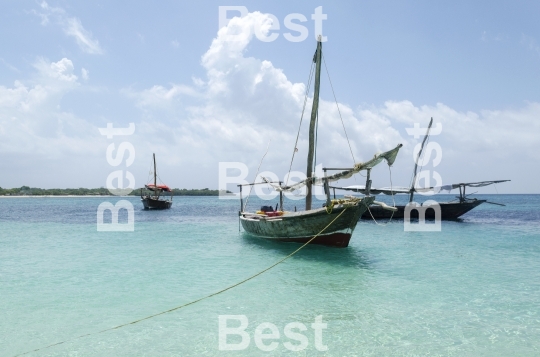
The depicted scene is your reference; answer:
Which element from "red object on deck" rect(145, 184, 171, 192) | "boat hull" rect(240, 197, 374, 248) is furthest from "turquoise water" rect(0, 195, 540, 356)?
"red object on deck" rect(145, 184, 171, 192)

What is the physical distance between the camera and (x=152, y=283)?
12.1m

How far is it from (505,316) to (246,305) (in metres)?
6.17

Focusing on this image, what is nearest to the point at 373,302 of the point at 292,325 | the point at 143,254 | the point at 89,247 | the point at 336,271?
the point at 292,325

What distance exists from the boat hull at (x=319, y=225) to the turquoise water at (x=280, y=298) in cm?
63

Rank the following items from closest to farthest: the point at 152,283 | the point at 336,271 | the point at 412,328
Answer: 1. the point at 412,328
2. the point at 152,283
3. the point at 336,271

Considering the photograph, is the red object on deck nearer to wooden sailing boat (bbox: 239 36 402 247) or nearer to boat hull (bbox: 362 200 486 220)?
boat hull (bbox: 362 200 486 220)

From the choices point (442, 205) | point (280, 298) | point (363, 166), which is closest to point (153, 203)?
point (442, 205)

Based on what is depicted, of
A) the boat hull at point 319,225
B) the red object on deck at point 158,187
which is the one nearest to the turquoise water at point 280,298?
the boat hull at point 319,225

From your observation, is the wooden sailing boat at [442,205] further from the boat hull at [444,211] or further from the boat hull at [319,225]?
the boat hull at [319,225]

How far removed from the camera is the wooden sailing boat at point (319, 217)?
50.8ft

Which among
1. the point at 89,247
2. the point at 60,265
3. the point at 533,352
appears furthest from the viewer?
the point at 89,247

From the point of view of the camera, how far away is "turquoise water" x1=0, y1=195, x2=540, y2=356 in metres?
7.36

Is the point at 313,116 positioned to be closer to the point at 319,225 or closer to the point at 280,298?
the point at 319,225

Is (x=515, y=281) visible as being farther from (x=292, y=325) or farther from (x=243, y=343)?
(x=243, y=343)
